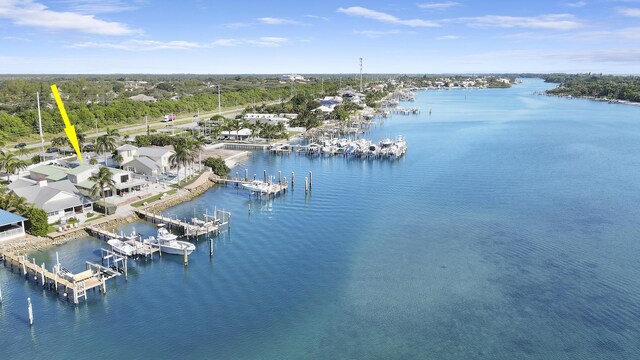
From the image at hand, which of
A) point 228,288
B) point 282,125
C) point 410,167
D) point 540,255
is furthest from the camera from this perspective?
point 282,125

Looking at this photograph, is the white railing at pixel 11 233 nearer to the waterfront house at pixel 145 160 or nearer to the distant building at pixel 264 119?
the waterfront house at pixel 145 160

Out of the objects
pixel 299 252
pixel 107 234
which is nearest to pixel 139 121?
pixel 107 234

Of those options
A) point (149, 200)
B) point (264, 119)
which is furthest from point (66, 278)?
point (264, 119)

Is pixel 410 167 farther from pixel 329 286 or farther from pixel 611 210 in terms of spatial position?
pixel 329 286

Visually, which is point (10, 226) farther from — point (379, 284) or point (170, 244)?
point (379, 284)

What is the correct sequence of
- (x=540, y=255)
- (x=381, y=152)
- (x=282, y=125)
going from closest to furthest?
(x=540, y=255)
(x=381, y=152)
(x=282, y=125)

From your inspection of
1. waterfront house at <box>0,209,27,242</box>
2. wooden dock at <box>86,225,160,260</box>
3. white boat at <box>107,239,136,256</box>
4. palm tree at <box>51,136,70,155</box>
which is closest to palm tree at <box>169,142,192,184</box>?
wooden dock at <box>86,225,160,260</box>

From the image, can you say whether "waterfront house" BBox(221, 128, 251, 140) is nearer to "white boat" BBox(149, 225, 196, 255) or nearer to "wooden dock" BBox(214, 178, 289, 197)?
"wooden dock" BBox(214, 178, 289, 197)
